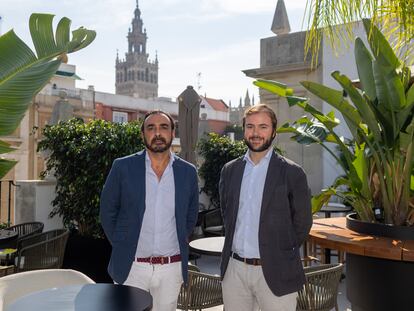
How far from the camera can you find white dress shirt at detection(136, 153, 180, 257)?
8.84 feet

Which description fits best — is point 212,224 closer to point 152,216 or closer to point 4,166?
point 152,216

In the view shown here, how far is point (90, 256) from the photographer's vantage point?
5531mm

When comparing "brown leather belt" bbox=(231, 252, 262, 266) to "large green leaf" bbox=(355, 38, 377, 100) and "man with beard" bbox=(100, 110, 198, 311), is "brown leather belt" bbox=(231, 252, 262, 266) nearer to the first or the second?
"man with beard" bbox=(100, 110, 198, 311)

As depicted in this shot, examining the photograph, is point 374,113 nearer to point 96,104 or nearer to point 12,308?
point 12,308

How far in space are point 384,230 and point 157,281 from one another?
1612 millimetres

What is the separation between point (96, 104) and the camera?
42.8m

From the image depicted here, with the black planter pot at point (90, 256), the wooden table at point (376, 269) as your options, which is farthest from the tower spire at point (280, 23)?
the wooden table at point (376, 269)

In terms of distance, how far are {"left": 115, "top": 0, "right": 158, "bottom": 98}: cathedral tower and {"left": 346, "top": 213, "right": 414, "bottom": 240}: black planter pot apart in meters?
107

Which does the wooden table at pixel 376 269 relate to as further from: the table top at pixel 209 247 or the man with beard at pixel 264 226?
the table top at pixel 209 247

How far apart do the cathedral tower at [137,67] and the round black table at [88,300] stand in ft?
354

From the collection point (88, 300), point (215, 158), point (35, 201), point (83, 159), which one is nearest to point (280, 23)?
point (215, 158)

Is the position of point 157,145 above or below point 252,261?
above

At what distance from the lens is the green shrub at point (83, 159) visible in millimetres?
5959

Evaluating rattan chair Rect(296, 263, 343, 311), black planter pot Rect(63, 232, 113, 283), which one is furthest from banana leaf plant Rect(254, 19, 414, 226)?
black planter pot Rect(63, 232, 113, 283)
